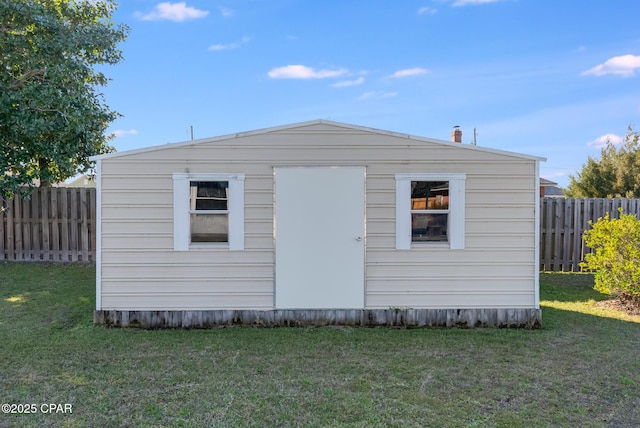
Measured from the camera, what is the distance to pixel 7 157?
7.91 meters

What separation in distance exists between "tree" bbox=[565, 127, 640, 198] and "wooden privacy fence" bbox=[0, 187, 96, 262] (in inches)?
725

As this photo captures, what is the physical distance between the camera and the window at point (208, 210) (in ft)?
17.2

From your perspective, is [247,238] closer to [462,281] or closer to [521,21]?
[462,281]

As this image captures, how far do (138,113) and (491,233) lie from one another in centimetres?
1020

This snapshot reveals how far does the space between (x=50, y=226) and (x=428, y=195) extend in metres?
8.95

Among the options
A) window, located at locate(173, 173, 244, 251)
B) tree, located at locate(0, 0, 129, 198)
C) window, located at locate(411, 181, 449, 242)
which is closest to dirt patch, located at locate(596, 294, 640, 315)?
window, located at locate(411, 181, 449, 242)

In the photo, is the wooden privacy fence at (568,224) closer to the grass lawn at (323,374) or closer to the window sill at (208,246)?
the grass lawn at (323,374)

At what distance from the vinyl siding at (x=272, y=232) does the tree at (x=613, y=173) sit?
14125 mm

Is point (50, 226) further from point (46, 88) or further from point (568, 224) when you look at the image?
point (568, 224)

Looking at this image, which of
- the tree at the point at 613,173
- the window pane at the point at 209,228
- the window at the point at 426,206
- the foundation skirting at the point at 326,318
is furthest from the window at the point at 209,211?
the tree at the point at 613,173

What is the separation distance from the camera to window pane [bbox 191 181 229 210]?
5.30 meters

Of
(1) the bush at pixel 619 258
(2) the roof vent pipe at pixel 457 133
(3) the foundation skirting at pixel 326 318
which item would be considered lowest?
(3) the foundation skirting at pixel 326 318

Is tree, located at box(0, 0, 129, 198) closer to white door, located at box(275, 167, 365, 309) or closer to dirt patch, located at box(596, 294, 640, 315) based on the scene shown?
white door, located at box(275, 167, 365, 309)

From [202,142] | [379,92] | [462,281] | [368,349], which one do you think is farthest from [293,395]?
[379,92]
